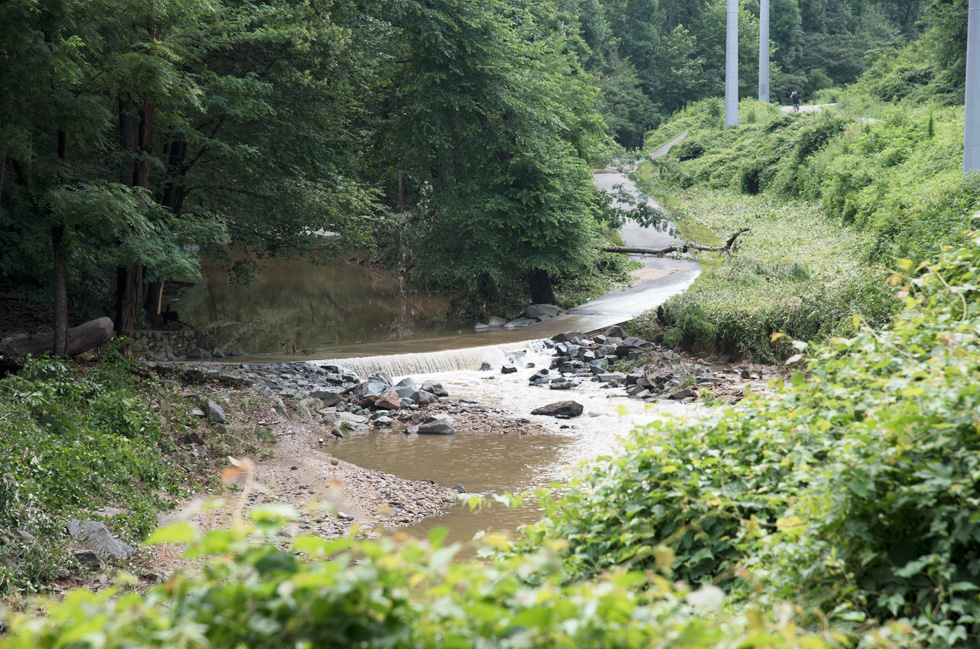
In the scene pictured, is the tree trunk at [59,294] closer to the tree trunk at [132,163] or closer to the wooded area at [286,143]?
the wooded area at [286,143]

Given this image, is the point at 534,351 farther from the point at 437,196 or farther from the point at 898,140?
the point at 898,140

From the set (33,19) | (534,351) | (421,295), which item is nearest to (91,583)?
(33,19)

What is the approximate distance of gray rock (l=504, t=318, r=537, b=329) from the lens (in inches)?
799

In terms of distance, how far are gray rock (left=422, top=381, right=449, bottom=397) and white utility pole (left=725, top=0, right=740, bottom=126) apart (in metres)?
31.2

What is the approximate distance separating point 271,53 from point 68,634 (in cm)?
1375

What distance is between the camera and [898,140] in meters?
24.0

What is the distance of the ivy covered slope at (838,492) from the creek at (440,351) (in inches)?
18.4

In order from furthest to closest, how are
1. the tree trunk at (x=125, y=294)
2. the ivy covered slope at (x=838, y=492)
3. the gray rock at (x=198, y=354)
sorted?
1. the gray rock at (x=198, y=354)
2. the tree trunk at (x=125, y=294)
3. the ivy covered slope at (x=838, y=492)

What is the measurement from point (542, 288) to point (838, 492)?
18851 mm

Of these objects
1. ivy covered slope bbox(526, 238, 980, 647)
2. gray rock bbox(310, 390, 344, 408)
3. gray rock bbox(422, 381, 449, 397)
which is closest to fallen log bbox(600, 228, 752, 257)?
gray rock bbox(422, 381, 449, 397)

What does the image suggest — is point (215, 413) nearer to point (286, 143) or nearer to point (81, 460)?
point (81, 460)

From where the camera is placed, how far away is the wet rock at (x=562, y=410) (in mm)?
12805

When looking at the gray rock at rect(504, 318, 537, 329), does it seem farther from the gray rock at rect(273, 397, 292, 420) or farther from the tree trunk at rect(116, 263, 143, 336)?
the tree trunk at rect(116, 263, 143, 336)

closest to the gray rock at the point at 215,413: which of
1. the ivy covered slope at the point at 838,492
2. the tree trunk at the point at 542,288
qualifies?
the ivy covered slope at the point at 838,492
